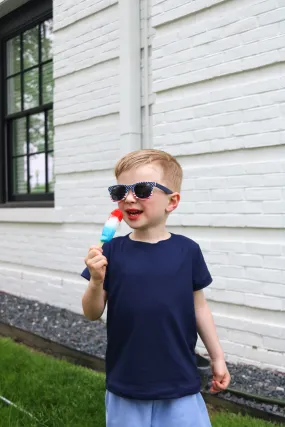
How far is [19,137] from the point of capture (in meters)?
6.61

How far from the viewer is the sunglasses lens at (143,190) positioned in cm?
171

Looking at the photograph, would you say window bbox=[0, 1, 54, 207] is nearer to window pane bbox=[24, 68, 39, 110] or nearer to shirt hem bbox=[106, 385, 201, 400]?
window pane bbox=[24, 68, 39, 110]

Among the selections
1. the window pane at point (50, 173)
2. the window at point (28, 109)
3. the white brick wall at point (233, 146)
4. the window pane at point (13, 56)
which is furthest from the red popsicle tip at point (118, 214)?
the window pane at point (13, 56)

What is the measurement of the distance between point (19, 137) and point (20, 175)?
483mm

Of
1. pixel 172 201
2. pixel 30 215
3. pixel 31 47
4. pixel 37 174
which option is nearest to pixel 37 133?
pixel 37 174

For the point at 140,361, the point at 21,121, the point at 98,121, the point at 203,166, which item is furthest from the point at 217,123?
the point at 21,121

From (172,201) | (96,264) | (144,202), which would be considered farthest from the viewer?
(172,201)

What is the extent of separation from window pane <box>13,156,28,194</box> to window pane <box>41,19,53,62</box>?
1.28 metres

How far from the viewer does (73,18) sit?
203 inches

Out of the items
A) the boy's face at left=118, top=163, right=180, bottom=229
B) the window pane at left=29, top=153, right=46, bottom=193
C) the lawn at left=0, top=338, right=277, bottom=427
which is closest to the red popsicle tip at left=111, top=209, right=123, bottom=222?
the boy's face at left=118, top=163, right=180, bottom=229

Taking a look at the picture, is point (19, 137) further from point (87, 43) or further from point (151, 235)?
Result: point (151, 235)

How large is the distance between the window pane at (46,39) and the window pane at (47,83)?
0.13 m

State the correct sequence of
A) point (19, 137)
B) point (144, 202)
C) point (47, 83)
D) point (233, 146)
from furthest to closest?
point (19, 137) < point (47, 83) < point (233, 146) < point (144, 202)

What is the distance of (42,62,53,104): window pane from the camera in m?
6.03
